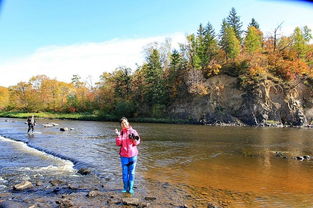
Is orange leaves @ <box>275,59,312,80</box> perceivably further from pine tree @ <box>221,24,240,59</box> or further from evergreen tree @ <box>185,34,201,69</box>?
evergreen tree @ <box>185,34,201,69</box>

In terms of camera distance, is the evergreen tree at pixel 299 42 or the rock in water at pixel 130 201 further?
the evergreen tree at pixel 299 42

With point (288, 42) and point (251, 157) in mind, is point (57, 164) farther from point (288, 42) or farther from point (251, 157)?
point (288, 42)

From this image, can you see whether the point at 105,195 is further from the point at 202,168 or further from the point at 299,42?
the point at 299,42

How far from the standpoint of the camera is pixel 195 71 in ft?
218

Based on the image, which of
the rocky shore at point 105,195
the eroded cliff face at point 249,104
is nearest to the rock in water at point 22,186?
the rocky shore at point 105,195

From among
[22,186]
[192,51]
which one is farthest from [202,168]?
[192,51]

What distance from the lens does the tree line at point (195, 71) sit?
6247 cm

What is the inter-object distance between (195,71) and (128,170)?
190 ft

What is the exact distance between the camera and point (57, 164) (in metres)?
15.6

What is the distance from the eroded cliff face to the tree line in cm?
154

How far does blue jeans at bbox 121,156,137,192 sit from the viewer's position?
1005 centimetres

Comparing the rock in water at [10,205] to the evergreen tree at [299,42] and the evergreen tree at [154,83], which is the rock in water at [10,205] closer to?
the evergreen tree at [154,83]

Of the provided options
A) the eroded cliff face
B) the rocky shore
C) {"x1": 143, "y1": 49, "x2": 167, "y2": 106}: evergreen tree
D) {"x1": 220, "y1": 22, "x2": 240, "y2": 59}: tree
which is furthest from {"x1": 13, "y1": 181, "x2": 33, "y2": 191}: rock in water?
{"x1": 220, "y1": 22, "x2": 240, "y2": 59}: tree

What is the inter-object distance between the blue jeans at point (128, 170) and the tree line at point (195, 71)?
53.7m
